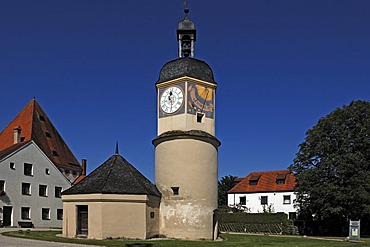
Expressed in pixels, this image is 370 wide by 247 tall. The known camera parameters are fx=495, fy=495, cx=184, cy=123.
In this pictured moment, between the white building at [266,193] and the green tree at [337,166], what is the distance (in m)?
18.2

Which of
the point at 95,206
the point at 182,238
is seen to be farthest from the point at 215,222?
the point at 95,206

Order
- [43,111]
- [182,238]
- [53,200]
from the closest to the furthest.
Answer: [182,238] → [53,200] → [43,111]

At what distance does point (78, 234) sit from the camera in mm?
29656

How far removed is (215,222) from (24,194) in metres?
21.8

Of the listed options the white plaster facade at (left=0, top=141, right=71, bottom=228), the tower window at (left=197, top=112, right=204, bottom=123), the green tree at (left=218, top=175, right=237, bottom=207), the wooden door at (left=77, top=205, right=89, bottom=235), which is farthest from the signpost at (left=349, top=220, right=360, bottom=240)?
the green tree at (left=218, top=175, right=237, bottom=207)

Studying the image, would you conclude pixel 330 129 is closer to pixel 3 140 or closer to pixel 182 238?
pixel 182 238

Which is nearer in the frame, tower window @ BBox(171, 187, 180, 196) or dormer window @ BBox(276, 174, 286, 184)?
tower window @ BBox(171, 187, 180, 196)

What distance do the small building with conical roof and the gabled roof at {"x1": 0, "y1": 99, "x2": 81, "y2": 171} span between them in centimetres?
2299

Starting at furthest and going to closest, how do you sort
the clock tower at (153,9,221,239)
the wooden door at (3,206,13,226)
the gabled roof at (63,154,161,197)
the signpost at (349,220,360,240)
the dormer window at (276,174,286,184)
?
the dormer window at (276,174,286,184) → the wooden door at (3,206,13,226) → the signpost at (349,220,360,240) → the clock tower at (153,9,221,239) → the gabled roof at (63,154,161,197)

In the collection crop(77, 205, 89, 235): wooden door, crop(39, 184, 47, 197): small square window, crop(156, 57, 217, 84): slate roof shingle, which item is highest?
crop(156, 57, 217, 84): slate roof shingle

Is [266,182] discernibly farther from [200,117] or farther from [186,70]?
[186,70]

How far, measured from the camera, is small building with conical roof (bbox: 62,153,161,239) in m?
29.0

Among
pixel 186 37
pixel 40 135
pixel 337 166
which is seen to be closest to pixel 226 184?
pixel 40 135

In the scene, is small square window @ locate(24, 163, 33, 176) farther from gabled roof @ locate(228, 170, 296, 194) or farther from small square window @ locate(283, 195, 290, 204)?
small square window @ locate(283, 195, 290, 204)
